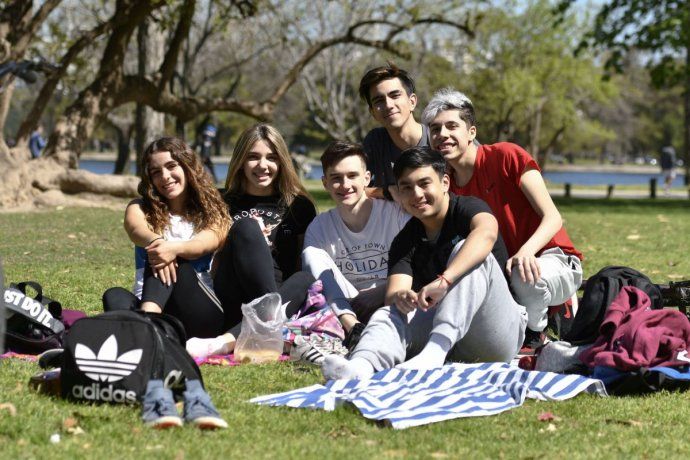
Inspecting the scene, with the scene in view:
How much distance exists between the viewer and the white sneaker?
16.5 ft

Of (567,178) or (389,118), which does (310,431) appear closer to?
(389,118)

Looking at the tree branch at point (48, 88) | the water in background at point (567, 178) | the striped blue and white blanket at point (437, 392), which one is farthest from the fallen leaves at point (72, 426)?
the water in background at point (567, 178)

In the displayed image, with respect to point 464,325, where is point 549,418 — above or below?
below

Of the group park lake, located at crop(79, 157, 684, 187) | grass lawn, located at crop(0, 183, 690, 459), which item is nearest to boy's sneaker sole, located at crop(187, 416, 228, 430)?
grass lawn, located at crop(0, 183, 690, 459)

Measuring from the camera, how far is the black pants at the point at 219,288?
17.1ft

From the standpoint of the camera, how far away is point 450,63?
4134 centimetres

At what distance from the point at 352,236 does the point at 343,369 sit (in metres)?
1.28

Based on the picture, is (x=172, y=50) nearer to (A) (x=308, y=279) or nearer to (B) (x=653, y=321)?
(A) (x=308, y=279)

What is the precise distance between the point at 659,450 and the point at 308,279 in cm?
246

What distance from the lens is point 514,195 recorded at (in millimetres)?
5457

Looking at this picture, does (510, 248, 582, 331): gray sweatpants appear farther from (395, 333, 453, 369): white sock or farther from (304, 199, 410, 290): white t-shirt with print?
(304, 199, 410, 290): white t-shirt with print

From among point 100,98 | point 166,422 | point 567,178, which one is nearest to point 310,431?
point 166,422

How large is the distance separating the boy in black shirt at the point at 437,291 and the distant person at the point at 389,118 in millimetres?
973

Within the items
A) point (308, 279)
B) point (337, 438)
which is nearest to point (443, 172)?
point (308, 279)
